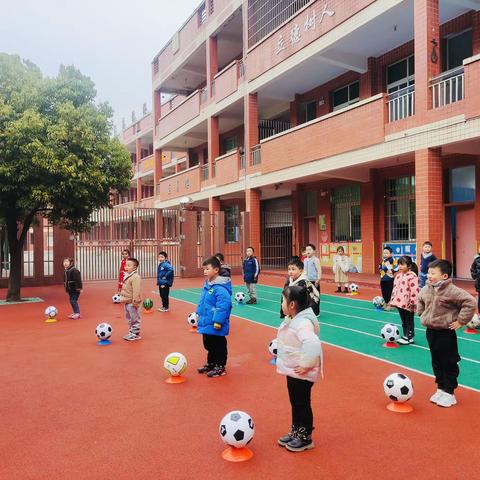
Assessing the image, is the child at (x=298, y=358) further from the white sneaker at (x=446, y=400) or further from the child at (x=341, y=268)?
the child at (x=341, y=268)

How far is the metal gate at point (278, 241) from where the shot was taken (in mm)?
23828

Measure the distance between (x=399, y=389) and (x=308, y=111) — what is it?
59.5 feet

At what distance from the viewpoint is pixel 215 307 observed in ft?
19.7

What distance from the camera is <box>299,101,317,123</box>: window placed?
68.8 ft

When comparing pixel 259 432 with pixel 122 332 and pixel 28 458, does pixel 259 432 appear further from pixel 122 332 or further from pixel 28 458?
pixel 122 332

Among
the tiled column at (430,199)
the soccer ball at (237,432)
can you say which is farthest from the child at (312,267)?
the soccer ball at (237,432)

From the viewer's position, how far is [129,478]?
3.59 metres

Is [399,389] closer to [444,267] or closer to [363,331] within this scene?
[444,267]

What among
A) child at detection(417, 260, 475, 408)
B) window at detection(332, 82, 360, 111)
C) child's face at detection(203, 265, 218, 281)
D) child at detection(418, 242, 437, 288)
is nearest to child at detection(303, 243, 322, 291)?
child at detection(418, 242, 437, 288)

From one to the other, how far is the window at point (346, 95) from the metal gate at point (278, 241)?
610 centimetres

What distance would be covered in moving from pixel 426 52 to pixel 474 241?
5963 millimetres

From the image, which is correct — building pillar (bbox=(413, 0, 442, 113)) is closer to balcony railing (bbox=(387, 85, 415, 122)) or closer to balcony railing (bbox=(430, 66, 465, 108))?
balcony railing (bbox=(430, 66, 465, 108))

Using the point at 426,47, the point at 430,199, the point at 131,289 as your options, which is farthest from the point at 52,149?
the point at 426,47

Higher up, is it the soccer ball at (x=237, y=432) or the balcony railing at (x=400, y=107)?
the balcony railing at (x=400, y=107)
